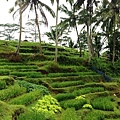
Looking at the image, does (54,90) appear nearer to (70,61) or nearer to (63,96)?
(63,96)

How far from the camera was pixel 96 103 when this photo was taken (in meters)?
12.1

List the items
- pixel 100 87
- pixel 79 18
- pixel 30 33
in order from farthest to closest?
pixel 30 33 < pixel 79 18 < pixel 100 87

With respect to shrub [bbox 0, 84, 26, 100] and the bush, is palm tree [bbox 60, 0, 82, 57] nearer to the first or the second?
the bush

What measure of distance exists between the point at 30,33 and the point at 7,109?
49902mm

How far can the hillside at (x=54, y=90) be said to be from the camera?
28.3 ft

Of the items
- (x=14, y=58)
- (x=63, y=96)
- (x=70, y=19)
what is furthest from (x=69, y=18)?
(x=63, y=96)

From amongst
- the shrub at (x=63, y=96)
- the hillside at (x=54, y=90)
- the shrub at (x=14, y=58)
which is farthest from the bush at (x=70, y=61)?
the shrub at (x=63, y=96)

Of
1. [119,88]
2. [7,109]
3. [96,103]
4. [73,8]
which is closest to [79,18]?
[73,8]

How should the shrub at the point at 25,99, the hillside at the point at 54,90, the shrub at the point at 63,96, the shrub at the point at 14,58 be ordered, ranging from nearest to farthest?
the hillside at the point at 54,90 → the shrub at the point at 25,99 → the shrub at the point at 63,96 → the shrub at the point at 14,58

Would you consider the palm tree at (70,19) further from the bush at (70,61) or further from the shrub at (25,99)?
the shrub at (25,99)

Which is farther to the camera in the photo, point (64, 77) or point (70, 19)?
point (70, 19)

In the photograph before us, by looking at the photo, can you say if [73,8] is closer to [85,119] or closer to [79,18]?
[79,18]

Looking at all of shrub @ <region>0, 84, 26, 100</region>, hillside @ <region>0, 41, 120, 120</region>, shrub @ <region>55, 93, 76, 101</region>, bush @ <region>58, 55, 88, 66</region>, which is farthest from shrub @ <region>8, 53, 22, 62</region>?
shrub @ <region>0, 84, 26, 100</region>

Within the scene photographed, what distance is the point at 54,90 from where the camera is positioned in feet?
49.4
